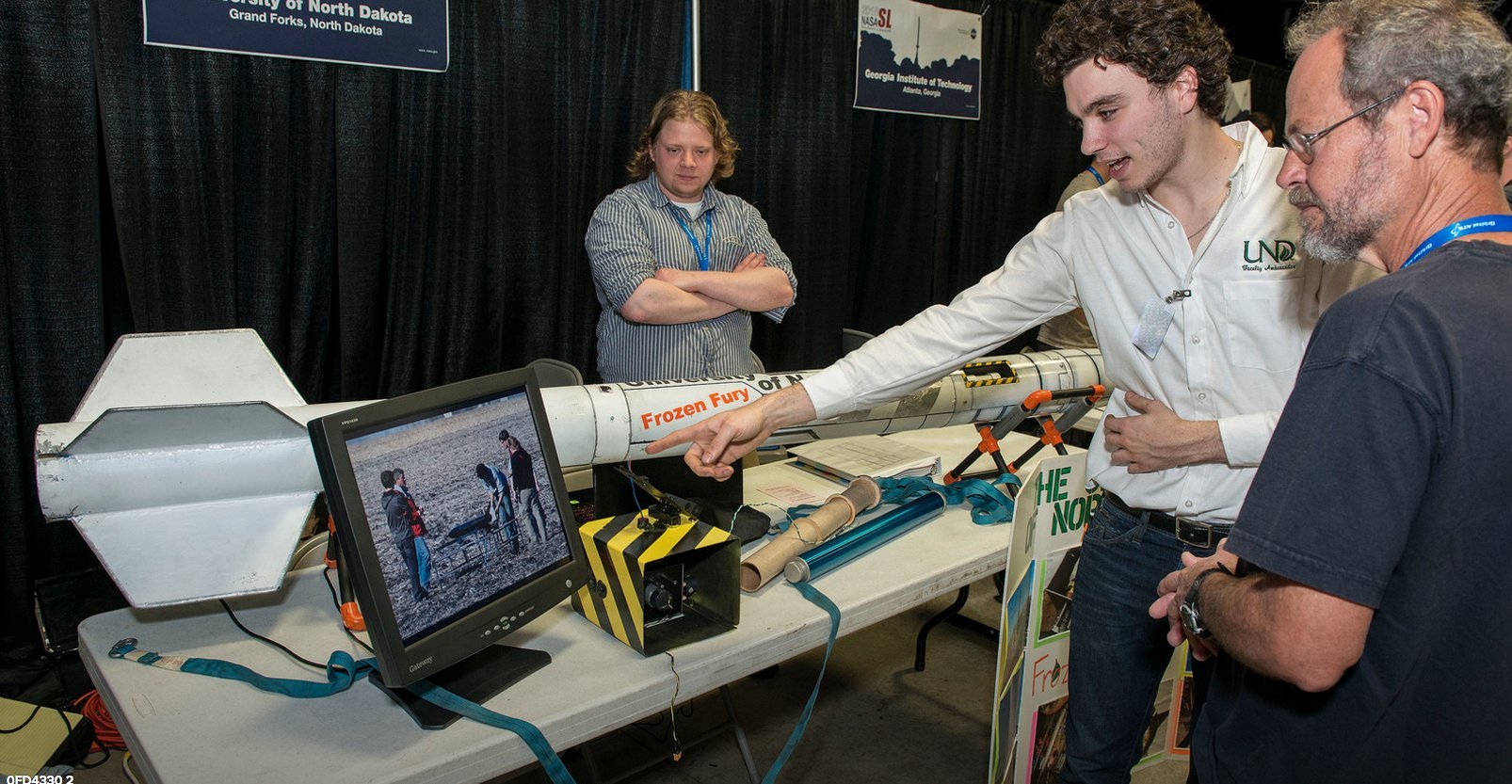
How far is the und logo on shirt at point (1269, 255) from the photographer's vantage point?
1.38m

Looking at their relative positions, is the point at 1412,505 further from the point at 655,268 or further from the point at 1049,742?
the point at 655,268

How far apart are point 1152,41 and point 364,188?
7.82 ft

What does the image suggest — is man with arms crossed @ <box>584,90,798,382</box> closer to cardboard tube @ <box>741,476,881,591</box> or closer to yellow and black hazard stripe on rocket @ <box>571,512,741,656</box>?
cardboard tube @ <box>741,476,881,591</box>

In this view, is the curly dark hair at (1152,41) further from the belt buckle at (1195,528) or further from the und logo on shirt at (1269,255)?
the belt buckle at (1195,528)

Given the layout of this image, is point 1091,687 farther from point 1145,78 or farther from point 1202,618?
point 1145,78

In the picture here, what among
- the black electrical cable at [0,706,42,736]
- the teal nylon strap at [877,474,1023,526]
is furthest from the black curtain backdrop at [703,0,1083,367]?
the black electrical cable at [0,706,42,736]

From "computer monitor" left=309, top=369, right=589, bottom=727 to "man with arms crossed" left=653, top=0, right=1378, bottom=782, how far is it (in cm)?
35

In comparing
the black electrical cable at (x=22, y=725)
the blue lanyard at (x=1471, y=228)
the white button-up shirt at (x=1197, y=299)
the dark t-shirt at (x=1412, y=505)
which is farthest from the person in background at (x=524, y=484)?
the black electrical cable at (x=22, y=725)

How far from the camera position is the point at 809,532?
175cm

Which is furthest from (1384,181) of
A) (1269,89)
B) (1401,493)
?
(1269,89)

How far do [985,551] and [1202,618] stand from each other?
2.87 feet

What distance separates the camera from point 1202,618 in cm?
98

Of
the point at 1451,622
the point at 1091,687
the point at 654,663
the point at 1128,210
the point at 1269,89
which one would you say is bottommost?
the point at 1091,687

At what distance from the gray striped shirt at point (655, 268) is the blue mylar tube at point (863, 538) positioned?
884 millimetres
